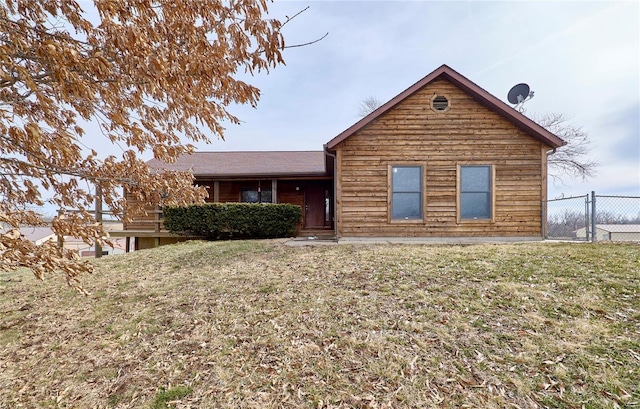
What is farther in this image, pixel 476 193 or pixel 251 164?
pixel 251 164

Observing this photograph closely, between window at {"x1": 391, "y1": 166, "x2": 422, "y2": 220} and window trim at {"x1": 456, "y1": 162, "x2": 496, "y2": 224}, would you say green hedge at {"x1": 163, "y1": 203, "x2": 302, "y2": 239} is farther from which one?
window trim at {"x1": 456, "y1": 162, "x2": 496, "y2": 224}

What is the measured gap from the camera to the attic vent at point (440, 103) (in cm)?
920

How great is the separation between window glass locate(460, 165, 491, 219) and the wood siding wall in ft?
0.78

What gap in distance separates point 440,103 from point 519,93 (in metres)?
4.64

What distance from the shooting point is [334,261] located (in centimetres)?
648

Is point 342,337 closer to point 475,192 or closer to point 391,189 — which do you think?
point 391,189

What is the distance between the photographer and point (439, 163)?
9211 mm

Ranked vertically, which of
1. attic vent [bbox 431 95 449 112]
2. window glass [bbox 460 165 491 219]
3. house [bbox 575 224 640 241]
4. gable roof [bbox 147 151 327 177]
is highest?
attic vent [bbox 431 95 449 112]

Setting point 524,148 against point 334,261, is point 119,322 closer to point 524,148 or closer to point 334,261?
point 334,261

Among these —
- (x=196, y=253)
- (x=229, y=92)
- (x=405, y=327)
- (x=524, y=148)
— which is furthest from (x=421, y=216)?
(x=229, y=92)

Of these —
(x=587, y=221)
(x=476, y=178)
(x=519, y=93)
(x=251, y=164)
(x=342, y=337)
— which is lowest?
(x=342, y=337)

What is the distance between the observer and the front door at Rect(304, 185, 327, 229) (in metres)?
15.0

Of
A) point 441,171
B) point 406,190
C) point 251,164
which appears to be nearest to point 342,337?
point 406,190

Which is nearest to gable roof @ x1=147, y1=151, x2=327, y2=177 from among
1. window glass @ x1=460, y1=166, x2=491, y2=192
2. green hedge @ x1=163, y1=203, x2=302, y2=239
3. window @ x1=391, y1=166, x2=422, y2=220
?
green hedge @ x1=163, y1=203, x2=302, y2=239
